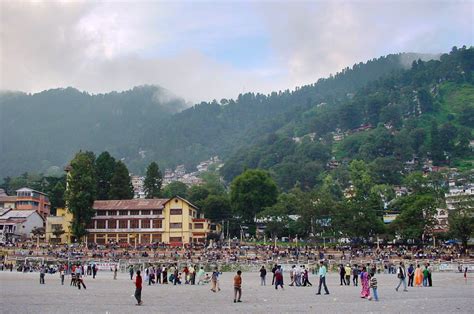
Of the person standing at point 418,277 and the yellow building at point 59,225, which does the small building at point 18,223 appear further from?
the person standing at point 418,277

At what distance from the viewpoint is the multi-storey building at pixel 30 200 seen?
9083 cm

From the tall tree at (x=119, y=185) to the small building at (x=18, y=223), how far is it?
1193 centimetres

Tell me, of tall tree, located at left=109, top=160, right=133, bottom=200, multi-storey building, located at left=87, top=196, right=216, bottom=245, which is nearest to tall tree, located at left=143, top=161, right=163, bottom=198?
tall tree, located at left=109, top=160, right=133, bottom=200

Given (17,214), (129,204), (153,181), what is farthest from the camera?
(153,181)

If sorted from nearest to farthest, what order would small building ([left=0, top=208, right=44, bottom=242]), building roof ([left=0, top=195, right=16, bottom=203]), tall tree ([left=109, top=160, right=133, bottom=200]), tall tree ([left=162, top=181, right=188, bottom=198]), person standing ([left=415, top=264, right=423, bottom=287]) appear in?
person standing ([left=415, top=264, right=423, bottom=287]) → small building ([left=0, top=208, right=44, bottom=242]) → tall tree ([left=109, top=160, right=133, bottom=200]) → building roof ([left=0, top=195, right=16, bottom=203]) → tall tree ([left=162, top=181, right=188, bottom=198])

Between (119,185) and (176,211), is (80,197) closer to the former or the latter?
(176,211)

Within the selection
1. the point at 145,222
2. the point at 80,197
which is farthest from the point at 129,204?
the point at 80,197

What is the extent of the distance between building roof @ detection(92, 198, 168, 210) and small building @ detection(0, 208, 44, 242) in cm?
1154

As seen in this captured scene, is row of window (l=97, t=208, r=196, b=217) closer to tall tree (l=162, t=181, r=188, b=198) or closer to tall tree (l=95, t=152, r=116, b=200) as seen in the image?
tall tree (l=95, t=152, r=116, b=200)

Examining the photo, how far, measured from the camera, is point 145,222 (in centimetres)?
7338

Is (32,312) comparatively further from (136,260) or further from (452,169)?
(452,169)

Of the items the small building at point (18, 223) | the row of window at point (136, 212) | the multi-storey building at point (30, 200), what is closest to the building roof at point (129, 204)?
the row of window at point (136, 212)

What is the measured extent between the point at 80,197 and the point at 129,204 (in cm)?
829

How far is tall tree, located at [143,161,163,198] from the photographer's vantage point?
90688 mm
